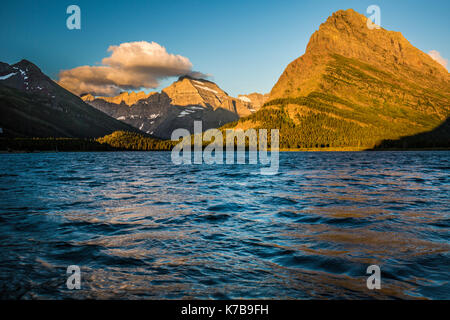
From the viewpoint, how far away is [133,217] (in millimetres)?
17938

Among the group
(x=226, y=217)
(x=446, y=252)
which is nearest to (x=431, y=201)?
(x=446, y=252)

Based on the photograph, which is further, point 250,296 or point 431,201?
point 431,201

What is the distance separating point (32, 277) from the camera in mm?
8938

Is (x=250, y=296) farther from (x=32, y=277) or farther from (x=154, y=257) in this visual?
(x=32, y=277)

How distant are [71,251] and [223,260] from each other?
6.17 meters

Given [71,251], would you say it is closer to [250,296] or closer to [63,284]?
[63,284]

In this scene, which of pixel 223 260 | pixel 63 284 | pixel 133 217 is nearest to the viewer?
pixel 63 284

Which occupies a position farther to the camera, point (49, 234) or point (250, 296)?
point (49, 234)
